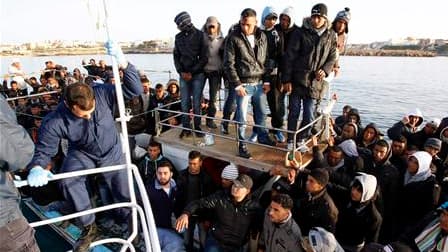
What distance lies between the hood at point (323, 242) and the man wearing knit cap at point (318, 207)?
1.59 ft

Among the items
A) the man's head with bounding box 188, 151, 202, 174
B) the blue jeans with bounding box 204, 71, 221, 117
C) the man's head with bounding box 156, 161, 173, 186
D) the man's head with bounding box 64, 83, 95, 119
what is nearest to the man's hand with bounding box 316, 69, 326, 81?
the blue jeans with bounding box 204, 71, 221, 117

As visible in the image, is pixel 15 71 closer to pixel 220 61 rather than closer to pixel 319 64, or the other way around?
pixel 220 61

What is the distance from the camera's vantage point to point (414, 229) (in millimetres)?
3893

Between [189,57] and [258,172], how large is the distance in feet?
7.75

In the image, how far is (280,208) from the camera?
3861mm

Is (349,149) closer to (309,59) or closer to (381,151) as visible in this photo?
(381,151)

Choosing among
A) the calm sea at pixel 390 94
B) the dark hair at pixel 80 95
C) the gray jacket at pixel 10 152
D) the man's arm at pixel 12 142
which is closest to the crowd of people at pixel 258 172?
the dark hair at pixel 80 95

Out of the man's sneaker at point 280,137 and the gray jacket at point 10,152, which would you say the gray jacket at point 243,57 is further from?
the gray jacket at point 10,152

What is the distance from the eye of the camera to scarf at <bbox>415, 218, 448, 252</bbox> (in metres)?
3.51

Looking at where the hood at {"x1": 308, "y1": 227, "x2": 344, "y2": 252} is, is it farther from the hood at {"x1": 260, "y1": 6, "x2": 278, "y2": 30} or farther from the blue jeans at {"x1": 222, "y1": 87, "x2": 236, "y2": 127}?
the hood at {"x1": 260, "y1": 6, "x2": 278, "y2": 30}

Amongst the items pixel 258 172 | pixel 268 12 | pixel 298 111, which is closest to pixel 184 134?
pixel 258 172

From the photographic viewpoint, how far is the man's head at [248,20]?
508cm

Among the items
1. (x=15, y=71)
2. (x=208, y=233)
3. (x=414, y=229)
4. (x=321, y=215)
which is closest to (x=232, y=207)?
(x=208, y=233)

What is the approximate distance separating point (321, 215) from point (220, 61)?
319 cm
